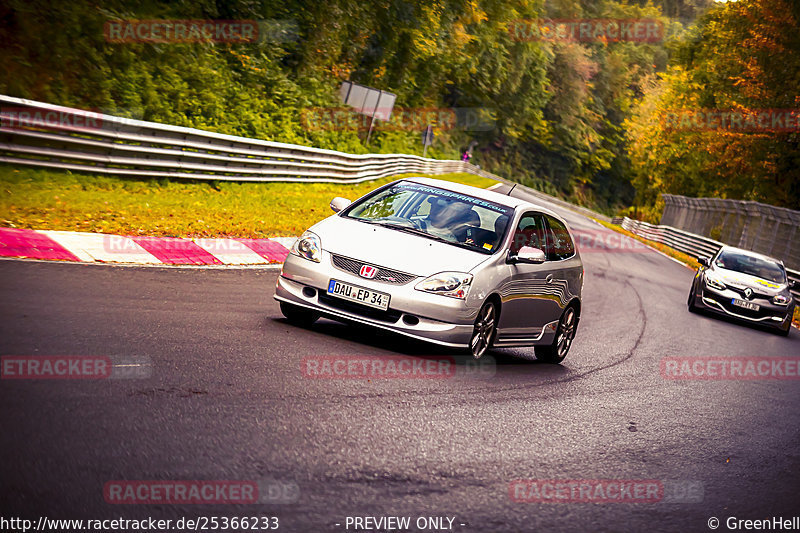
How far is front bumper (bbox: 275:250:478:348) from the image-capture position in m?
7.97

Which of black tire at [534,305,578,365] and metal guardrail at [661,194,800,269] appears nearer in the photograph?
black tire at [534,305,578,365]

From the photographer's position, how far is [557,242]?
33.9 feet

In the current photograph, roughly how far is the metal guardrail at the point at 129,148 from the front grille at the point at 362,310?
7.71m

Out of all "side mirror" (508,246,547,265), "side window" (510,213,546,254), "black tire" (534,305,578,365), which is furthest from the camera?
"black tire" (534,305,578,365)

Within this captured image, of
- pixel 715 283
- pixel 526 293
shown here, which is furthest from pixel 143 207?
pixel 715 283

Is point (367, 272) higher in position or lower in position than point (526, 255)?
lower

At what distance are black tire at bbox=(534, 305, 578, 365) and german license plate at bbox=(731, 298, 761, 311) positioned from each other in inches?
376

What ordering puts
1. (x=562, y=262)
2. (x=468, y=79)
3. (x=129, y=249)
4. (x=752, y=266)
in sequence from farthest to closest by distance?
(x=468, y=79) → (x=752, y=266) → (x=129, y=249) → (x=562, y=262)

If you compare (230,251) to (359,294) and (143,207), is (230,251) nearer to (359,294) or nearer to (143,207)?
(143,207)

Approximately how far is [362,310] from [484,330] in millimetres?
1243

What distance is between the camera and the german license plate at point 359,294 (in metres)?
7.99

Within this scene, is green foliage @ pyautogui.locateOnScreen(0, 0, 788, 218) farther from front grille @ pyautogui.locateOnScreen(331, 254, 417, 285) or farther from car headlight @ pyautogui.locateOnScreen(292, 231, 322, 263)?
front grille @ pyautogui.locateOnScreen(331, 254, 417, 285)

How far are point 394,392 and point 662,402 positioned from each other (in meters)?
3.38

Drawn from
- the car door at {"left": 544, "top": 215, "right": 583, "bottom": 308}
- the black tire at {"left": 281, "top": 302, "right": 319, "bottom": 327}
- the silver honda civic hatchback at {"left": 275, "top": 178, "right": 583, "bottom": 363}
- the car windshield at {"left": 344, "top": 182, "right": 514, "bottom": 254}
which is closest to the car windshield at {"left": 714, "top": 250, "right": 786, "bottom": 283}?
the car door at {"left": 544, "top": 215, "right": 583, "bottom": 308}
